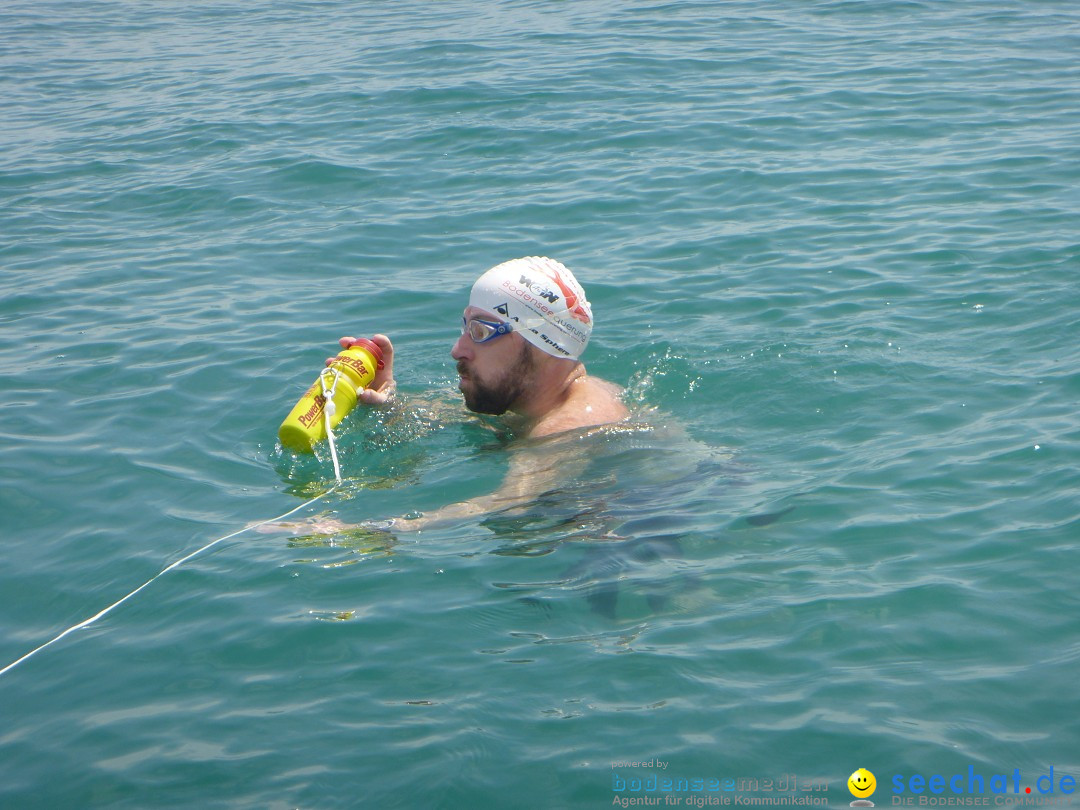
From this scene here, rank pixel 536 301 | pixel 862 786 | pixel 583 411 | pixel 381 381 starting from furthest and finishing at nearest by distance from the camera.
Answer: pixel 381 381, pixel 583 411, pixel 536 301, pixel 862 786

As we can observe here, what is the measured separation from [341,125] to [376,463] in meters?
8.28

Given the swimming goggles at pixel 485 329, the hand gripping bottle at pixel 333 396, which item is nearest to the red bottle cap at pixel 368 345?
the hand gripping bottle at pixel 333 396

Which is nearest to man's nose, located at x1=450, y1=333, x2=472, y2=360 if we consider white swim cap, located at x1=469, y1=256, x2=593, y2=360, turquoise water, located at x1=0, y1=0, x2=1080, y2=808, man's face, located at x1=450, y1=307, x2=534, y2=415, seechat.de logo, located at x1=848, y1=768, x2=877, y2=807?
man's face, located at x1=450, y1=307, x2=534, y2=415

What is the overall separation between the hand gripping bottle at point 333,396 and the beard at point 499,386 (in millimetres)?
601

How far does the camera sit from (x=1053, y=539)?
5.61 meters

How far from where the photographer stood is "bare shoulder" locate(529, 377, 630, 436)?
22.9 ft

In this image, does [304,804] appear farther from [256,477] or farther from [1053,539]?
[1053,539]

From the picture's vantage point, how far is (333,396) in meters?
6.72

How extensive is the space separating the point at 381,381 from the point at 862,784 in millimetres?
4331

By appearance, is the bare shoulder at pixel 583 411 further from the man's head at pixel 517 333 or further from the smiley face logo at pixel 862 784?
the smiley face logo at pixel 862 784

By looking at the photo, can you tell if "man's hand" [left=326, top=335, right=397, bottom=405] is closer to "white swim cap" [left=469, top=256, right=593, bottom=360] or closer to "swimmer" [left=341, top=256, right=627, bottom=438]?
"swimmer" [left=341, top=256, right=627, bottom=438]

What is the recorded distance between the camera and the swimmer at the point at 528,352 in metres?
6.97

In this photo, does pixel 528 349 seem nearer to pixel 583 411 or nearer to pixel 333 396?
pixel 583 411

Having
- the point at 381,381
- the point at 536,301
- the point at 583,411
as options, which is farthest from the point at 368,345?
the point at 583,411
